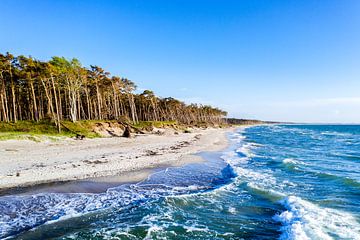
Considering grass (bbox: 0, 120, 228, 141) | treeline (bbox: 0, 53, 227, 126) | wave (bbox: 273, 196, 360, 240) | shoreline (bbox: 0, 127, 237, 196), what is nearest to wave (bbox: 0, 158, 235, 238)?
shoreline (bbox: 0, 127, 237, 196)

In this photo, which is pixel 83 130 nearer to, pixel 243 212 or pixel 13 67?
Answer: pixel 13 67

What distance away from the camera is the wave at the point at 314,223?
8406mm

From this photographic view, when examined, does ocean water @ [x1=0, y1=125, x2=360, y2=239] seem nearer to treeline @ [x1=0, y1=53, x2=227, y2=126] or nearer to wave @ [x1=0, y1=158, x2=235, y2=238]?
wave @ [x1=0, y1=158, x2=235, y2=238]

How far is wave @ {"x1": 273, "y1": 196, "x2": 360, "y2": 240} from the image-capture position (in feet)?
27.6

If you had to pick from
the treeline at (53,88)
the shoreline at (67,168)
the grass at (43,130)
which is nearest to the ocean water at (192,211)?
the shoreline at (67,168)

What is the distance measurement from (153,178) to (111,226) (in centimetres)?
755

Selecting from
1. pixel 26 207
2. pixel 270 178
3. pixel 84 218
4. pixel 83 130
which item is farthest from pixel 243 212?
pixel 83 130

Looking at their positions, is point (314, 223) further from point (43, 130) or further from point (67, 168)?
point (43, 130)

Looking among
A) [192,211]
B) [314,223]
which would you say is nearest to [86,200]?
[192,211]

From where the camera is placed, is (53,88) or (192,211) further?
(53,88)

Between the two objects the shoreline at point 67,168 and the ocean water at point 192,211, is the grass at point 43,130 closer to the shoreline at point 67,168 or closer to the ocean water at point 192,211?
the shoreline at point 67,168

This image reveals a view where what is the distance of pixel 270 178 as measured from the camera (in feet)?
57.2

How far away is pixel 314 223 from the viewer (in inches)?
368

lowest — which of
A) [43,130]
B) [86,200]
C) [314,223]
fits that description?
[314,223]
